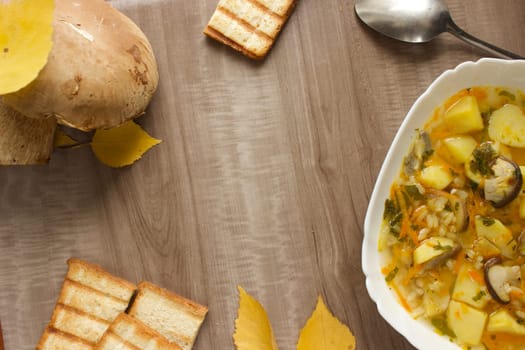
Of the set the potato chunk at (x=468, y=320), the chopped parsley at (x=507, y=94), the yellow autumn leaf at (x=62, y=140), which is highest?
the chopped parsley at (x=507, y=94)

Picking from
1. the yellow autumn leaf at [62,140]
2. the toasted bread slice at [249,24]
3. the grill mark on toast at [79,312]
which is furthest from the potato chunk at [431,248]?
the yellow autumn leaf at [62,140]

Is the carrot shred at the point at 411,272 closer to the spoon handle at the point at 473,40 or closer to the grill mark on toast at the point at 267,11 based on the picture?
the spoon handle at the point at 473,40

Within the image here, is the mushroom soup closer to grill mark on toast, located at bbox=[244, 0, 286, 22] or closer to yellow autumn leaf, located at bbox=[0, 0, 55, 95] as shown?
grill mark on toast, located at bbox=[244, 0, 286, 22]

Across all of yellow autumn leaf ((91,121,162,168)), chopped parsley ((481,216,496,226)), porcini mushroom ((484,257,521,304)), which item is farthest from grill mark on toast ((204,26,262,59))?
porcini mushroom ((484,257,521,304))

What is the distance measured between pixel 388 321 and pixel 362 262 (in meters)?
0.19

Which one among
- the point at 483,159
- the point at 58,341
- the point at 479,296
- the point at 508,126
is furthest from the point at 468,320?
the point at 58,341

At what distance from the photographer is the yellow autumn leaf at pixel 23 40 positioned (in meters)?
1.79

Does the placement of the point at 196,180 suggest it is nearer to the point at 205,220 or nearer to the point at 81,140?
the point at 205,220

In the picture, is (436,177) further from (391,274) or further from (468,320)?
(468,320)

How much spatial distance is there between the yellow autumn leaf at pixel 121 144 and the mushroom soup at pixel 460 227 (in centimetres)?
83

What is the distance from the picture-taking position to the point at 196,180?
7.16ft

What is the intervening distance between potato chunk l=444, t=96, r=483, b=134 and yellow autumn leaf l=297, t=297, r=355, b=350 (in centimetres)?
71

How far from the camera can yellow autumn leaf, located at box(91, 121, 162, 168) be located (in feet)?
7.09

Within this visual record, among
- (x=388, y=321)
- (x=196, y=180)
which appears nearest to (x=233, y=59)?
(x=196, y=180)
